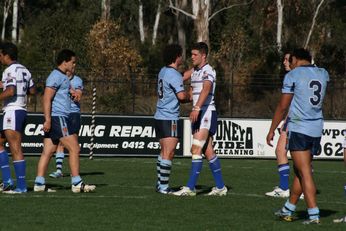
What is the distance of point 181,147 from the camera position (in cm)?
2845

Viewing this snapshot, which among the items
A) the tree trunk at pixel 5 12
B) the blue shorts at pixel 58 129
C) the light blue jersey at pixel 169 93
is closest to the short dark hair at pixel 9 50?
the blue shorts at pixel 58 129

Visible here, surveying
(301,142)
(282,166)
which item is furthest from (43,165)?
(301,142)

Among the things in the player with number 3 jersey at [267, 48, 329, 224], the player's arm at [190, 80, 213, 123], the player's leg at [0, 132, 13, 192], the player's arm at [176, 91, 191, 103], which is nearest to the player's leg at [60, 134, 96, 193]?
the player's leg at [0, 132, 13, 192]

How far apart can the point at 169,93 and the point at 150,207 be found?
8.03ft

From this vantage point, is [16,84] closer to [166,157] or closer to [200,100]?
[166,157]

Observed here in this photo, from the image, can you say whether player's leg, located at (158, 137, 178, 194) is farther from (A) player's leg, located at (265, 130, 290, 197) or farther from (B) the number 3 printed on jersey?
(B) the number 3 printed on jersey

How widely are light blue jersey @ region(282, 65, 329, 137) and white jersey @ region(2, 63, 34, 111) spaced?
445 cm

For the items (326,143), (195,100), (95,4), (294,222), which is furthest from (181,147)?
(95,4)

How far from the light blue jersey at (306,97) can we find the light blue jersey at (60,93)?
4.32 meters

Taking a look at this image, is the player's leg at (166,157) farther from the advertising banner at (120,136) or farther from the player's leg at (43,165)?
the advertising banner at (120,136)

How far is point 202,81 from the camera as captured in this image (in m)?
14.8

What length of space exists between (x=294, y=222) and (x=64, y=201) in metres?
3.37

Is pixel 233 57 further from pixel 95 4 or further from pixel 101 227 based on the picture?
pixel 101 227

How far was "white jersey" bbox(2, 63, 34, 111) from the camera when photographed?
14422mm
